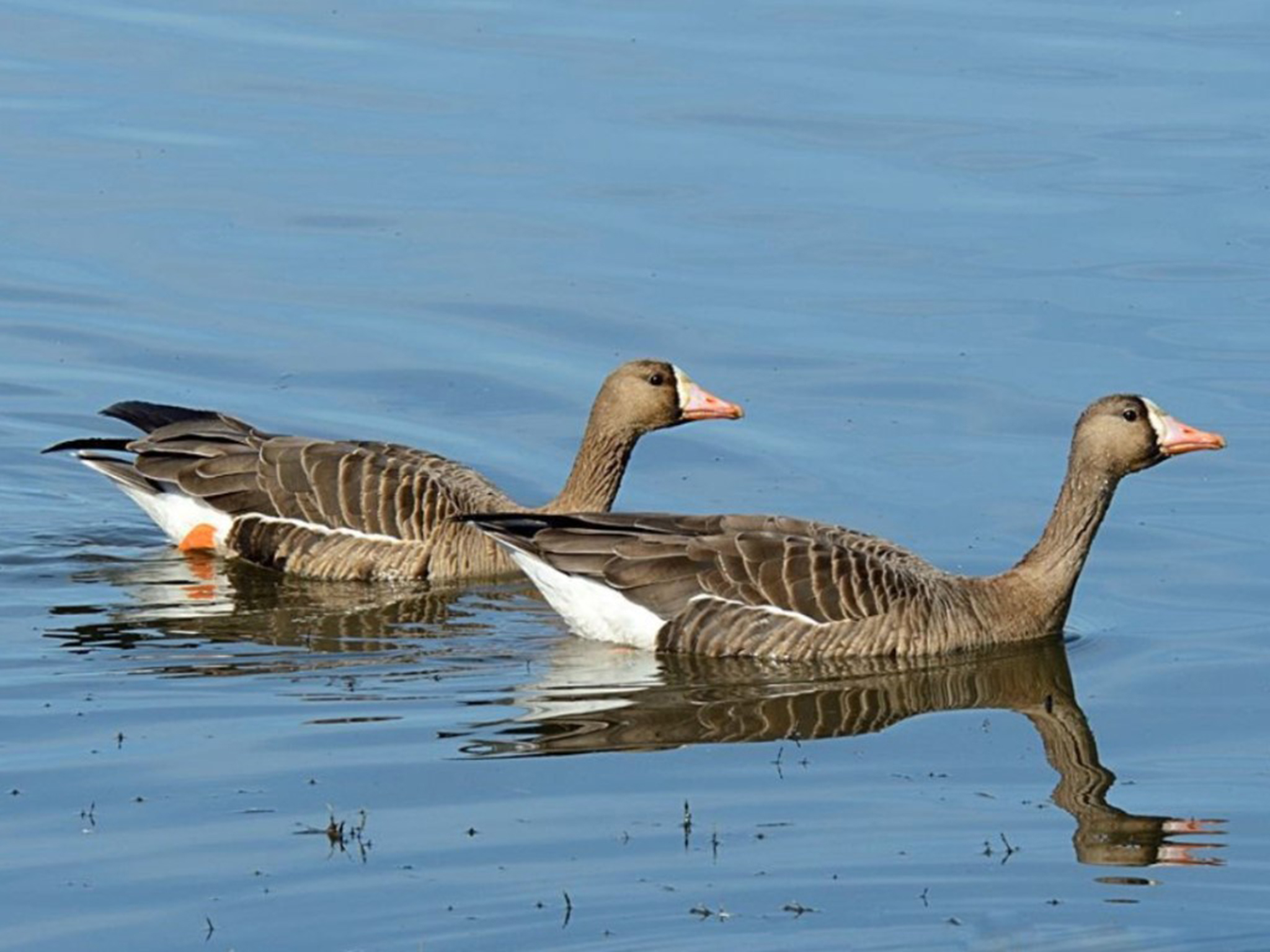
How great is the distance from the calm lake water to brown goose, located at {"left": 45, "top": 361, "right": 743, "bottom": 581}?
1.24ft

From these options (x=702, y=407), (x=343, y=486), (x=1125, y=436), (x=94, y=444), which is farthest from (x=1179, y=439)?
(x=94, y=444)

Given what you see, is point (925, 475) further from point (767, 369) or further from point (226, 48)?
point (226, 48)

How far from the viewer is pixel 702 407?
1555 centimetres

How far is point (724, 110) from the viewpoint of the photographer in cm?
2316

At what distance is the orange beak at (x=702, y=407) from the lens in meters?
15.4

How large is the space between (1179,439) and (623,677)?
3360mm

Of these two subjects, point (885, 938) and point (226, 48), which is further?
point (226, 48)

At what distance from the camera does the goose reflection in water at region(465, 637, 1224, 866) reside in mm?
10945

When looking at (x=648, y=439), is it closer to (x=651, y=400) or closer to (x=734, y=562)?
(x=651, y=400)

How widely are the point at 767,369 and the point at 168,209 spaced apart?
19.1 feet

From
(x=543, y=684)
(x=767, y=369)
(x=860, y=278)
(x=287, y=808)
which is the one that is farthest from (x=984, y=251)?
(x=287, y=808)

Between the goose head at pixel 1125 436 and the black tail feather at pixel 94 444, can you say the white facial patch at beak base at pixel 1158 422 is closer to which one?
the goose head at pixel 1125 436

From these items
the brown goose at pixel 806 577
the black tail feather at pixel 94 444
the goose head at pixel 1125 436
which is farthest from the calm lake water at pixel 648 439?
the goose head at pixel 1125 436

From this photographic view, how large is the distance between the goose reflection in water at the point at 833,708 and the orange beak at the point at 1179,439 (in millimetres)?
1241
